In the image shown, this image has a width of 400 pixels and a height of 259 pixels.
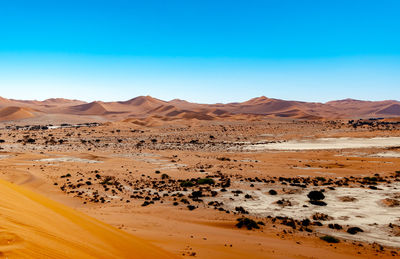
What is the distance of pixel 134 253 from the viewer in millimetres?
6375

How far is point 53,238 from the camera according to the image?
16.2 feet

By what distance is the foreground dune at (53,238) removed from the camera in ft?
13.4

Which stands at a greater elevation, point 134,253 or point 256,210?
point 134,253

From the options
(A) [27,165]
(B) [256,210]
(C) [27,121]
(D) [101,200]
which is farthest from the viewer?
(C) [27,121]

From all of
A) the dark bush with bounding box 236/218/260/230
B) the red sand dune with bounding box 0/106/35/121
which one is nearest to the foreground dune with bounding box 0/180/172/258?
the dark bush with bounding box 236/218/260/230

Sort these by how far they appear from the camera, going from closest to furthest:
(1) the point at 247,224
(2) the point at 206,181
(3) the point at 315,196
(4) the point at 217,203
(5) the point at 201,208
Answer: (1) the point at 247,224 → (5) the point at 201,208 → (4) the point at 217,203 → (3) the point at 315,196 → (2) the point at 206,181

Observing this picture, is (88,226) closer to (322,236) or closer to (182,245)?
(182,245)

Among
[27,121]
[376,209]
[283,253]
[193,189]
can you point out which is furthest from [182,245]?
[27,121]

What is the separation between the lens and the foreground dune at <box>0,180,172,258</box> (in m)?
4.10

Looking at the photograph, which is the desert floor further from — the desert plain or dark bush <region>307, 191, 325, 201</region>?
dark bush <region>307, 191, 325, 201</region>

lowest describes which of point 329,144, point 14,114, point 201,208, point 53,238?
point 201,208

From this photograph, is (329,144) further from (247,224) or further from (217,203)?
(247,224)

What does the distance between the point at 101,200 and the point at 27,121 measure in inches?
3565

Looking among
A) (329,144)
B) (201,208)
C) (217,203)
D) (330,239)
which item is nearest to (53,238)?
(330,239)
